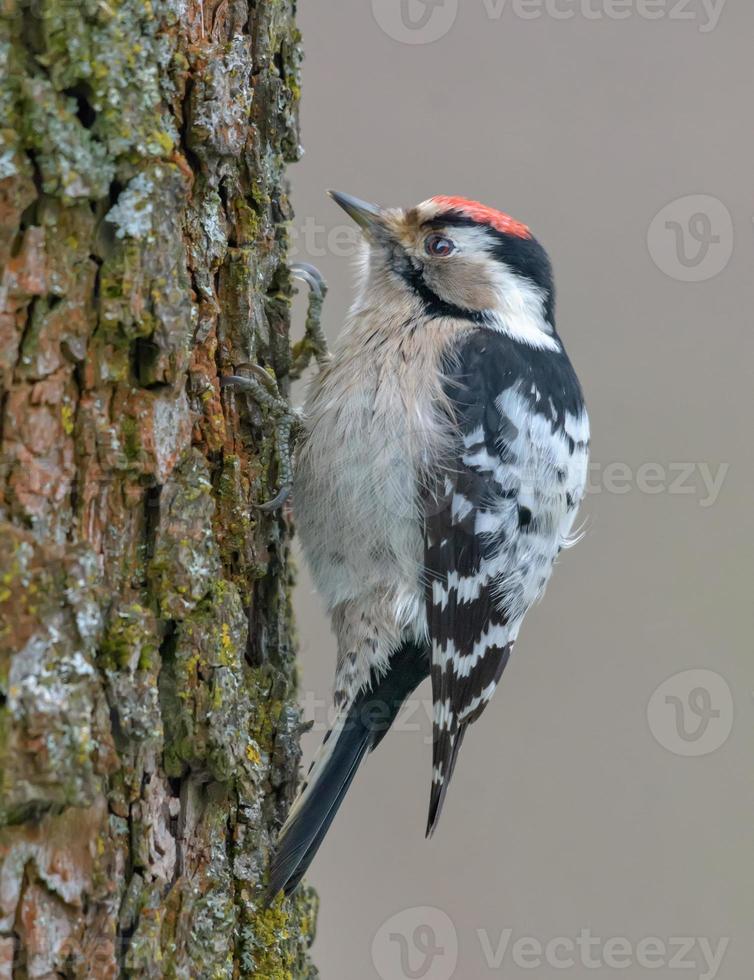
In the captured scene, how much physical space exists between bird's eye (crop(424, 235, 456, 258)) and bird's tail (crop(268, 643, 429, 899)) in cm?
107

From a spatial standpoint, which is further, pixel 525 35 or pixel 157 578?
pixel 525 35

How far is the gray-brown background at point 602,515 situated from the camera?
4164 mm

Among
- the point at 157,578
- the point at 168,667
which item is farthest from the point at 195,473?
the point at 168,667

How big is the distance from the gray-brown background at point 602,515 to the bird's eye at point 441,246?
101 centimetres

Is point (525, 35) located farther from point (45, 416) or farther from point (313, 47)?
point (45, 416)

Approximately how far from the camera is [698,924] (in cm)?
430

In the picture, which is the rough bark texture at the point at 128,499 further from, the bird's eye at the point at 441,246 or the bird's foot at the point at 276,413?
the bird's eye at the point at 441,246

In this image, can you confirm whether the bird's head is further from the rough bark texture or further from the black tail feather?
the black tail feather

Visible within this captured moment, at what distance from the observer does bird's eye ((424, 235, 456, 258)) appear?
3039mm

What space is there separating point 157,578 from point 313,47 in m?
3.04

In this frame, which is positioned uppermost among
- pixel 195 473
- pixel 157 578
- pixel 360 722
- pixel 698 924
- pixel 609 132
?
pixel 609 132

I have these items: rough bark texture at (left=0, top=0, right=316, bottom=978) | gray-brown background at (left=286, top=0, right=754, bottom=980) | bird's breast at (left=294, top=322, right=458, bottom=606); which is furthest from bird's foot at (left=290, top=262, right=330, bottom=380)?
gray-brown background at (left=286, top=0, right=754, bottom=980)

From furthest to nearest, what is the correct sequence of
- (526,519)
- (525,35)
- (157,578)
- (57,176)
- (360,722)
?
(525,35), (526,519), (360,722), (157,578), (57,176)

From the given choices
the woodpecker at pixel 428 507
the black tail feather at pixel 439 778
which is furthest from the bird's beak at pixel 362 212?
the black tail feather at pixel 439 778
